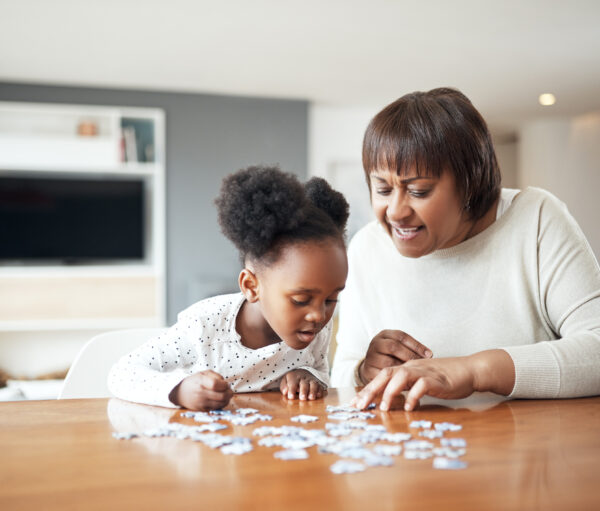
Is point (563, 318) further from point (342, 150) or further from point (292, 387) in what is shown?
point (342, 150)

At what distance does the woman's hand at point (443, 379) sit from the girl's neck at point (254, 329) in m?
0.36

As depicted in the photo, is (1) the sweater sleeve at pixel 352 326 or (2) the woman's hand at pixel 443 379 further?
(1) the sweater sleeve at pixel 352 326

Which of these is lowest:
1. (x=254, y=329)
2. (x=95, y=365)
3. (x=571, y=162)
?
(x=95, y=365)

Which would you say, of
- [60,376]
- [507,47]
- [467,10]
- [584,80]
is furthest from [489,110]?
[60,376]

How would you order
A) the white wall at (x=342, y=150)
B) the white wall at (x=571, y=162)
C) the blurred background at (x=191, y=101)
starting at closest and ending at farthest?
the blurred background at (x=191, y=101), the white wall at (x=342, y=150), the white wall at (x=571, y=162)

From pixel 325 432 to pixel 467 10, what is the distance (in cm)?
465

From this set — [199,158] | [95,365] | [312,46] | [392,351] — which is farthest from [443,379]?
[199,158]

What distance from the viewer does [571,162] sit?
8969mm

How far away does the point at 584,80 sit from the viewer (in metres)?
7.13

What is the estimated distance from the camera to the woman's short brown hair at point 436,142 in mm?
1489

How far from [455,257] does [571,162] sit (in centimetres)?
815

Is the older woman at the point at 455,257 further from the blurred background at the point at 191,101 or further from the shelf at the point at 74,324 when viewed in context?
the shelf at the point at 74,324

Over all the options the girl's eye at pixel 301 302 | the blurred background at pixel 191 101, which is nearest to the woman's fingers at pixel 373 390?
the girl's eye at pixel 301 302

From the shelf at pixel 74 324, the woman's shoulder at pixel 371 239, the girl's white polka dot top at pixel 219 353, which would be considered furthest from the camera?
the shelf at pixel 74 324
